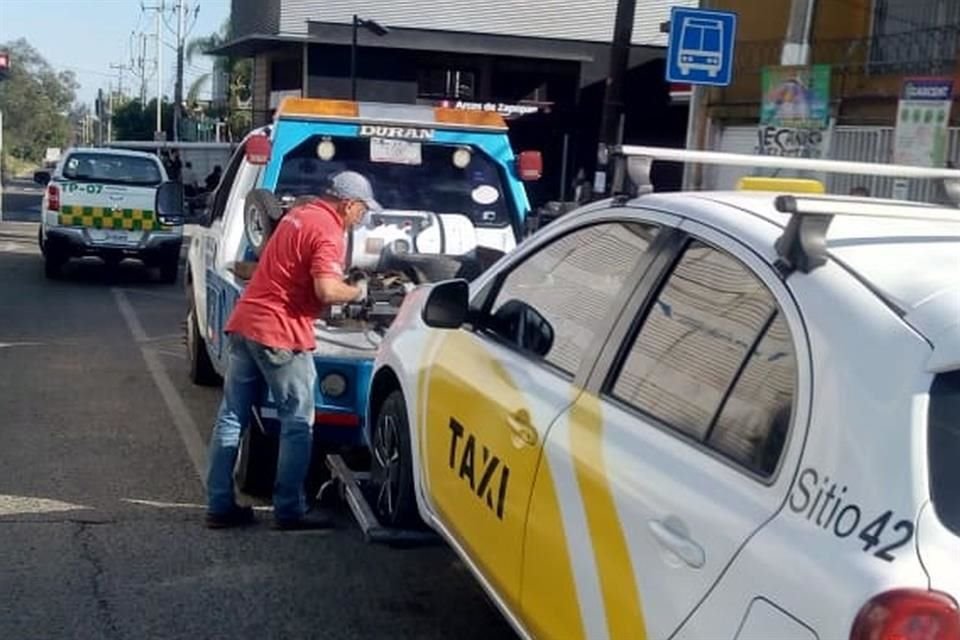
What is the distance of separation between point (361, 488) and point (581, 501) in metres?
2.27

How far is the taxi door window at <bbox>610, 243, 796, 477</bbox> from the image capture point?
9.45 ft

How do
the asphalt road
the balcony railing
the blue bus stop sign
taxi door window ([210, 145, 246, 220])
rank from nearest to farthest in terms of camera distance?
1. the asphalt road
2. taxi door window ([210, 145, 246, 220])
3. the blue bus stop sign
4. the balcony railing

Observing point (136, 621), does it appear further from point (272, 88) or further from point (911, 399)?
point (272, 88)

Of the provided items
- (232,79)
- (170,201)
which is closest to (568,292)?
(170,201)

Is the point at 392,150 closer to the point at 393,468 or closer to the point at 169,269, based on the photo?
the point at 393,468

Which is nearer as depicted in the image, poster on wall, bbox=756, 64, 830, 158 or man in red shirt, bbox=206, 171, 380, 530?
man in red shirt, bbox=206, 171, 380, 530

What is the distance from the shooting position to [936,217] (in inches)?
135

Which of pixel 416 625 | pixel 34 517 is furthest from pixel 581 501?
pixel 34 517

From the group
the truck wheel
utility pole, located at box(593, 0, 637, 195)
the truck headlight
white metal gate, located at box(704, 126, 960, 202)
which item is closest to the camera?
the truck headlight

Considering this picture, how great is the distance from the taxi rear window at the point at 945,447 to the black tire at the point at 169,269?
15.7 metres

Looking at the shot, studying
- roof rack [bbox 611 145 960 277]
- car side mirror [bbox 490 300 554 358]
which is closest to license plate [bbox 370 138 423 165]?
car side mirror [bbox 490 300 554 358]

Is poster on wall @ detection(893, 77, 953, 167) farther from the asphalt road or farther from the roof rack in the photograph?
the roof rack

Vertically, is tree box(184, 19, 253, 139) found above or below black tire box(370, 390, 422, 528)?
above

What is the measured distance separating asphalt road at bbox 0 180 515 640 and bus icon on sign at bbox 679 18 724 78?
467 centimetres
